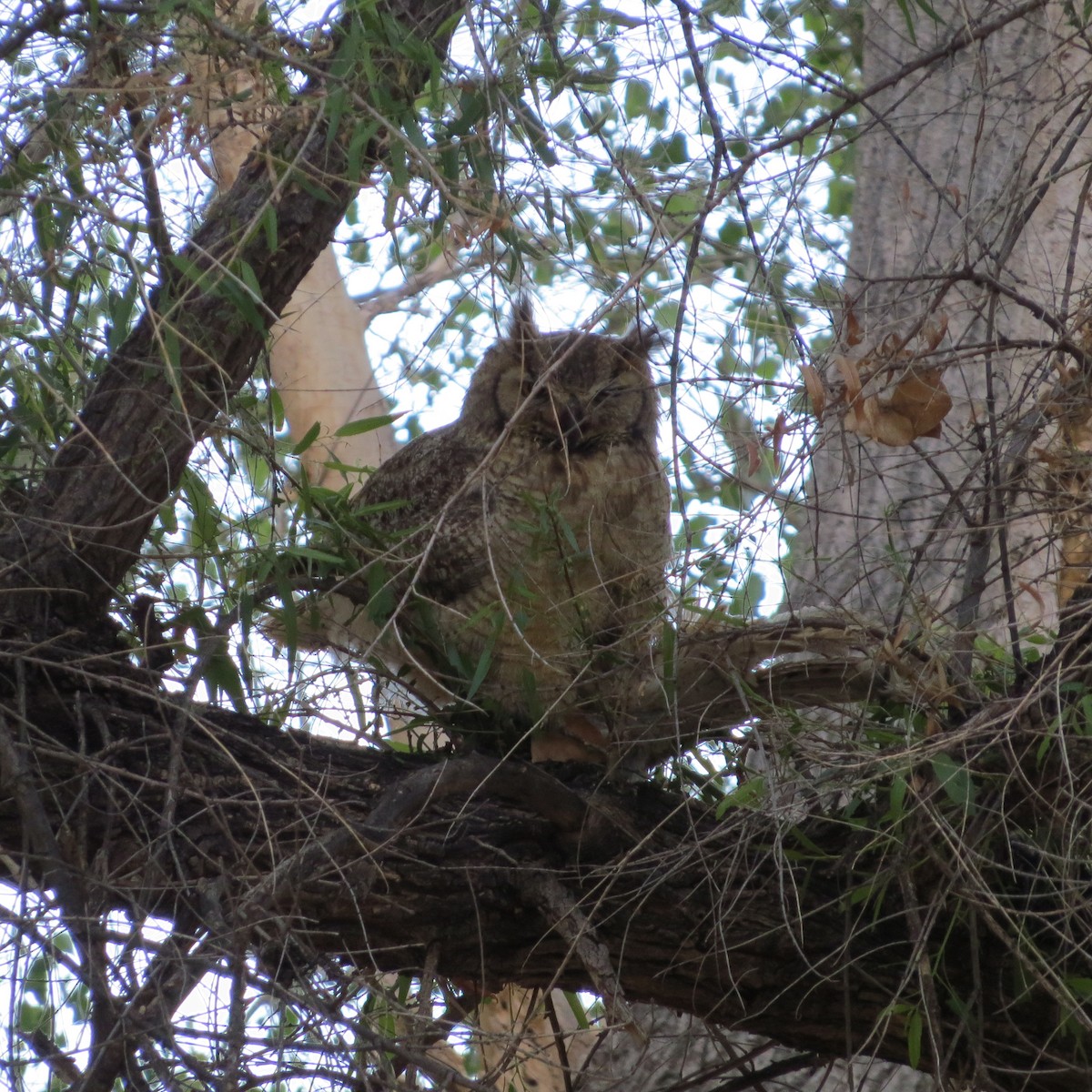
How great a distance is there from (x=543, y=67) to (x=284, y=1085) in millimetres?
1562

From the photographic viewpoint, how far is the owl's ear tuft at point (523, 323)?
2576 mm

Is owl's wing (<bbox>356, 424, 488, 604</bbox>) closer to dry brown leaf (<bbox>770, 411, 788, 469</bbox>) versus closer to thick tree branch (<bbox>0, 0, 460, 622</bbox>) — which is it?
thick tree branch (<bbox>0, 0, 460, 622</bbox>)

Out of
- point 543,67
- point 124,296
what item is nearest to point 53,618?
point 124,296

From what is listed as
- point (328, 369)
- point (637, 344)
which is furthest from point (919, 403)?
point (328, 369)

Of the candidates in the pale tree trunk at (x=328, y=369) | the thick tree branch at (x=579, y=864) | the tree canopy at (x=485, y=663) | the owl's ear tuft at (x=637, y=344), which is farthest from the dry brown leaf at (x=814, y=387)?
the pale tree trunk at (x=328, y=369)

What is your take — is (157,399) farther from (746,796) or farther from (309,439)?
(746,796)

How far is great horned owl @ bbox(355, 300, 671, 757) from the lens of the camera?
2551 mm

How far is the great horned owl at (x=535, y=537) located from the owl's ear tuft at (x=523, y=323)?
1cm

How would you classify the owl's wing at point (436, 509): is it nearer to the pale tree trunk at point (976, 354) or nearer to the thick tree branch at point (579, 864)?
the thick tree branch at point (579, 864)

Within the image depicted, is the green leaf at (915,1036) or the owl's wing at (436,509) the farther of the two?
the owl's wing at (436,509)

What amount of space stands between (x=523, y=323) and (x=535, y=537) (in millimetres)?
466

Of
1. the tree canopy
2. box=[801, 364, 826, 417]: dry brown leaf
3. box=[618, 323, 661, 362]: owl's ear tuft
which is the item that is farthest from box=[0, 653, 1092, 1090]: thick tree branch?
box=[618, 323, 661, 362]: owl's ear tuft

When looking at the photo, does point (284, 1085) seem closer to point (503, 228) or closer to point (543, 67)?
point (503, 228)

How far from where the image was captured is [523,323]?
9.03 ft
